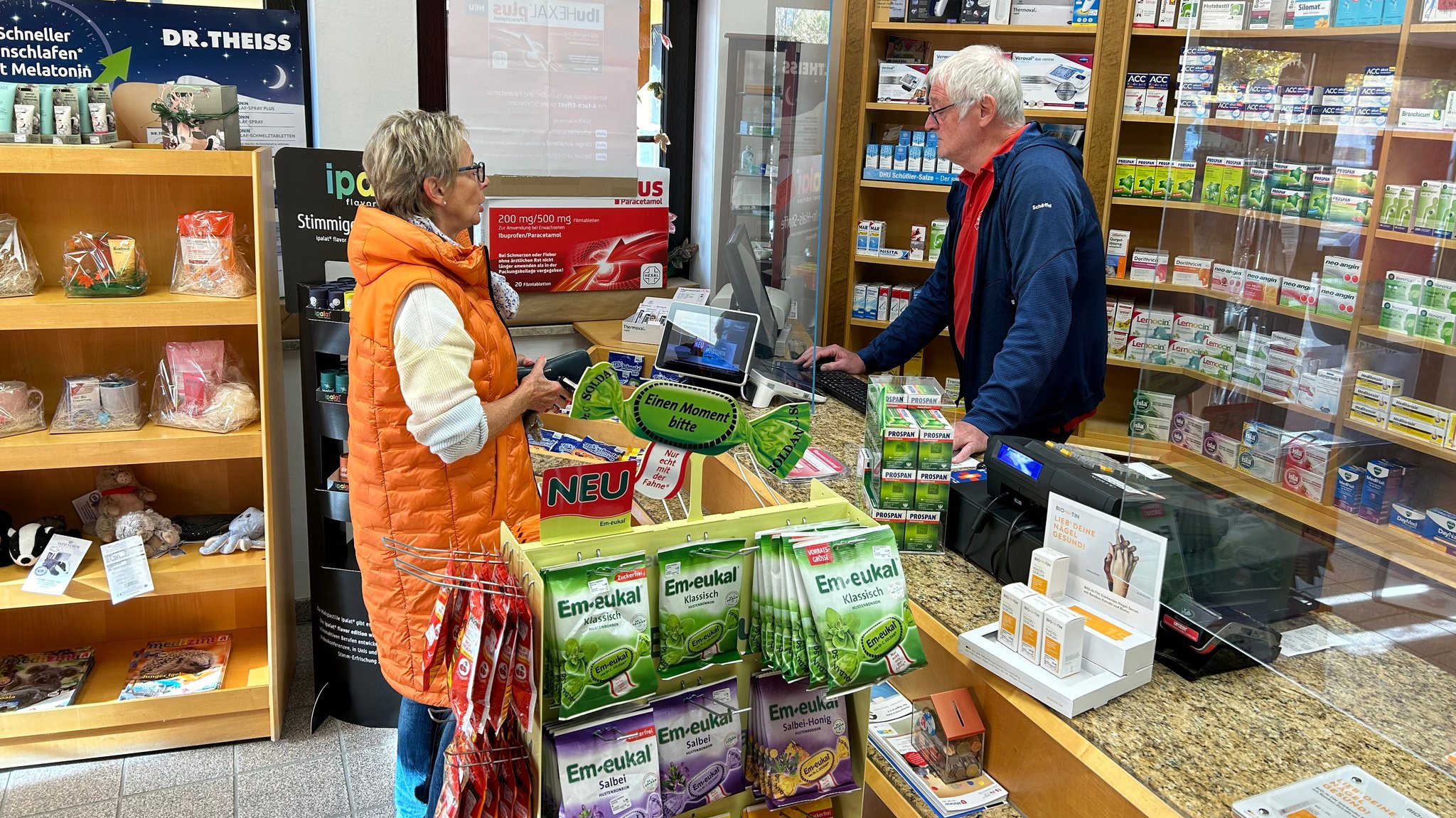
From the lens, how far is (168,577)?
3.15 m

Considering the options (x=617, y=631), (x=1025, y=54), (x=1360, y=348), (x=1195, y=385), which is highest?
(x=1025, y=54)

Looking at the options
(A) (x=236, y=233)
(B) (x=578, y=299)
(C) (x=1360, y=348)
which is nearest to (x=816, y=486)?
(C) (x=1360, y=348)

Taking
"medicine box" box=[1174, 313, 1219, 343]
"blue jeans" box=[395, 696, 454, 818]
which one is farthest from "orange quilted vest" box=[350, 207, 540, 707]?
"medicine box" box=[1174, 313, 1219, 343]

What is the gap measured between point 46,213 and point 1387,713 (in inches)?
145

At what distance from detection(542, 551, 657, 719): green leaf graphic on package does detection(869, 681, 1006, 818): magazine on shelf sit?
51 centimetres

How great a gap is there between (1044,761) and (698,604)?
633mm

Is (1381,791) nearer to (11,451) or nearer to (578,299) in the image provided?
(11,451)

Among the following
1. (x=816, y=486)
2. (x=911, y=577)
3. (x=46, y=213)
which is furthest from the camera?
(x=46, y=213)

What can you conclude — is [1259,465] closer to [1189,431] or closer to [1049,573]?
[1189,431]

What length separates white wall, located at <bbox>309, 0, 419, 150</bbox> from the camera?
3781mm

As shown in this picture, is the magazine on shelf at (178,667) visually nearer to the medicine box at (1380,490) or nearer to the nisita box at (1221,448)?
the nisita box at (1221,448)

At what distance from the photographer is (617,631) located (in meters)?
1.41

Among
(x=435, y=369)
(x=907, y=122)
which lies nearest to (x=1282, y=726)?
(x=435, y=369)

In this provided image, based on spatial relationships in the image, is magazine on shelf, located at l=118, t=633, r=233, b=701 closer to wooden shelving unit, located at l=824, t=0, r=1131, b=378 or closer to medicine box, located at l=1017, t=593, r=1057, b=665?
medicine box, located at l=1017, t=593, r=1057, b=665
